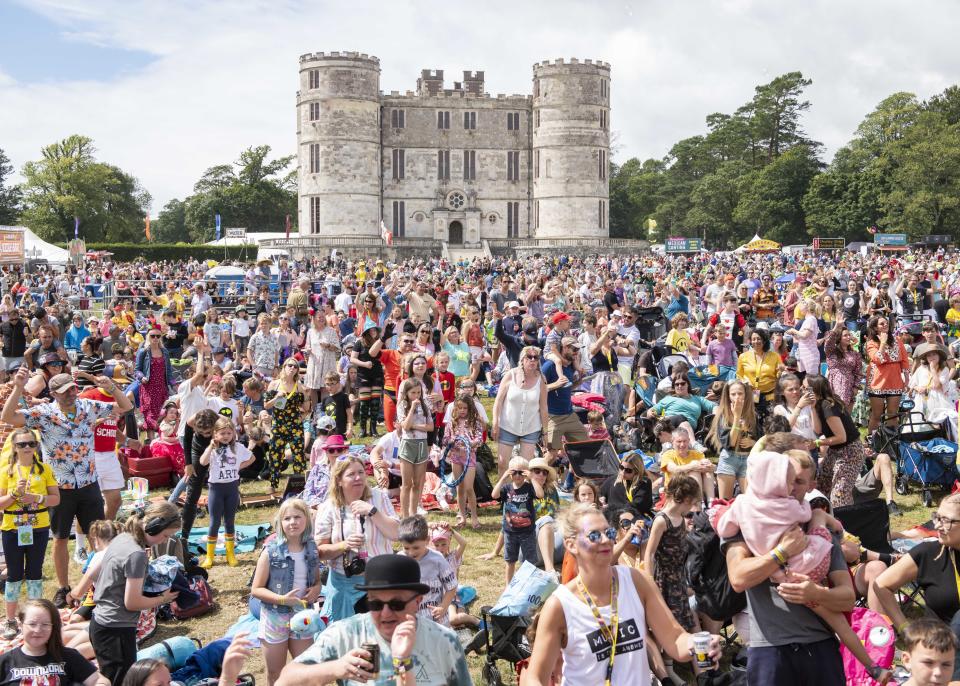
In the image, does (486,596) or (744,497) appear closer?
(744,497)

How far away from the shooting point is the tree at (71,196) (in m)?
75.0

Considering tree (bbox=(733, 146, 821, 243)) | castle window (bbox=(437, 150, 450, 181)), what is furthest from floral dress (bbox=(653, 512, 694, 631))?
tree (bbox=(733, 146, 821, 243))

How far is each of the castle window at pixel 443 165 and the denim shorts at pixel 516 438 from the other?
57.3 metres

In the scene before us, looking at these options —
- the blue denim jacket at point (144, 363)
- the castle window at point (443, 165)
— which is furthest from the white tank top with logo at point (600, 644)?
the castle window at point (443, 165)

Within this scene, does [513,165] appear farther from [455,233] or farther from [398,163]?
[398,163]

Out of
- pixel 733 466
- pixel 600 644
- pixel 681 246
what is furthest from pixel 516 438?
pixel 681 246

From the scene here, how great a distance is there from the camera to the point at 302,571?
5.21 meters

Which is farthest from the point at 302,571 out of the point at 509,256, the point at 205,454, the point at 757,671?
the point at 509,256

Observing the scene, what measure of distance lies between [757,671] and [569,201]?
60.4 metres

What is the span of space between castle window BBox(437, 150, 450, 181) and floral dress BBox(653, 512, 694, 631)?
198ft

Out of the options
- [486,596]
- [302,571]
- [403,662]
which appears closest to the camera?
[403,662]

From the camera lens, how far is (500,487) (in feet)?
24.0

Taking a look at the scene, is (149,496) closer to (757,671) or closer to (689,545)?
(689,545)

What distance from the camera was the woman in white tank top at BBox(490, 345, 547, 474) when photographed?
8859 millimetres
